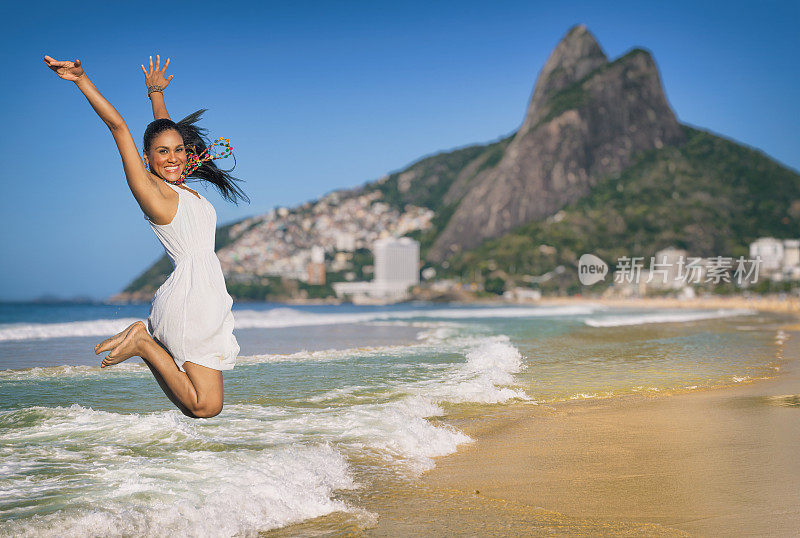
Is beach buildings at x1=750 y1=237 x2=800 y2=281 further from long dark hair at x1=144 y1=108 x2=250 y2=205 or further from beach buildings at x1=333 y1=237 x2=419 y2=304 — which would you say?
long dark hair at x1=144 y1=108 x2=250 y2=205

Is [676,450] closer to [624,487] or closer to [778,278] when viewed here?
[624,487]

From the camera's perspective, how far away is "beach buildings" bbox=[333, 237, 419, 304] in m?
127

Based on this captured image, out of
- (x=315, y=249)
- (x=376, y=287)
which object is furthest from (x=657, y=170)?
(x=315, y=249)

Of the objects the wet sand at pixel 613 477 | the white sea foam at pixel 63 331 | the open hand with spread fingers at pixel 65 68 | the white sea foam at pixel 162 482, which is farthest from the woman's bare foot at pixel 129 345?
the white sea foam at pixel 63 331

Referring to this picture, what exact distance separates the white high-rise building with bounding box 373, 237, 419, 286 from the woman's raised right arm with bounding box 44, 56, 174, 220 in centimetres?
12486

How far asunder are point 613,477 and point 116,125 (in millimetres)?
3804

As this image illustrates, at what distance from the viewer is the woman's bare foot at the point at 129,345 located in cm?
299

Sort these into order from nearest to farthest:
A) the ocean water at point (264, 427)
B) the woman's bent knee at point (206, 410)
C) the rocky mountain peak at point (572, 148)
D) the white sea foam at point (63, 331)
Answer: the woman's bent knee at point (206, 410), the ocean water at point (264, 427), the white sea foam at point (63, 331), the rocky mountain peak at point (572, 148)

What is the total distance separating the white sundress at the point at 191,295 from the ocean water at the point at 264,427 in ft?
3.38

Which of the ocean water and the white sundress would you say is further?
the ocean water

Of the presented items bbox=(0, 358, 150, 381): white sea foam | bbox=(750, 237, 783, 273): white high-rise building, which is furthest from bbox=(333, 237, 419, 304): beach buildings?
bbox=(0, 358, 150, 381): white sea foam

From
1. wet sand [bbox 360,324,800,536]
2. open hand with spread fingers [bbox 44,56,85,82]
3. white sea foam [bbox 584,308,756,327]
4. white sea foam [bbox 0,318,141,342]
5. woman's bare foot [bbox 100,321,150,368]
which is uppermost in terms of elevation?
open hand with spread fingers [bbox 44,56,85,82]

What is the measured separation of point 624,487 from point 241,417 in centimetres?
373

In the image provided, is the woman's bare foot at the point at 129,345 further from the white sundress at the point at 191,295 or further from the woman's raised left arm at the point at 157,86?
the woman's raised left arm at the point at 157,86
